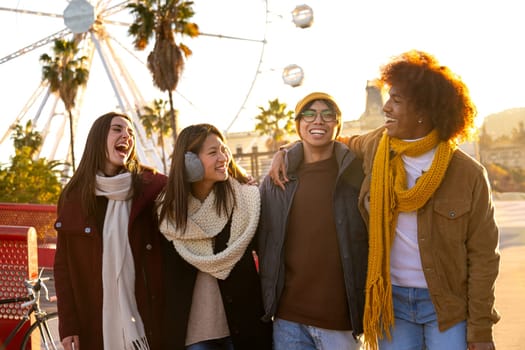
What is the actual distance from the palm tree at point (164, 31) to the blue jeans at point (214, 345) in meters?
24.0

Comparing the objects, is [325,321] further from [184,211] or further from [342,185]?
[184,211]

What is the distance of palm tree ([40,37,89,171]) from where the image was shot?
29.1m

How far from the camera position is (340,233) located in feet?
10.9

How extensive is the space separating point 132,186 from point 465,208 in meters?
1.76

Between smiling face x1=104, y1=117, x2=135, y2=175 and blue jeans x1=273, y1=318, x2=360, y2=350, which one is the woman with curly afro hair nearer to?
blue jeans x1=273, y1=318, x2=360, y2=350

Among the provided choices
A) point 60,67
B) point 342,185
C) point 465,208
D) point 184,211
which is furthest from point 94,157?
point 60,67

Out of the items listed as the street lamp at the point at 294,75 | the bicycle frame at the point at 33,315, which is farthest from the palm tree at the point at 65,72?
the bicycle frame at the point at 33,315

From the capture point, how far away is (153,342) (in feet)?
12.4

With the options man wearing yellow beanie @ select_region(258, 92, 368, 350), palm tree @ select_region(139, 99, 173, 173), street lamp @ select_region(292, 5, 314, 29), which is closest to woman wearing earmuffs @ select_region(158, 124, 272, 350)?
man wearing yellow beanie @ select_region(258, 92, 368, 350)

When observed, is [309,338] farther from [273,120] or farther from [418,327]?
[273,120]

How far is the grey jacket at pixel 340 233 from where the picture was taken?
3.34 m

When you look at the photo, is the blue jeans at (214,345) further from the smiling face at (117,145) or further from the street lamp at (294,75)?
the street lamp at (294,75)

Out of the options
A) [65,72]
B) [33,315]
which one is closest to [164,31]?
[65,72]

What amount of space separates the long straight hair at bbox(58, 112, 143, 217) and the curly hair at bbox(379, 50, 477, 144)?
1.56 m
